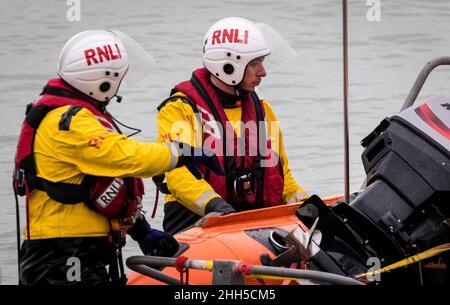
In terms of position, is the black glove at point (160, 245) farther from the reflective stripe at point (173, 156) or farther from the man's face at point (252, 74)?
the man's face at point (252, 74)

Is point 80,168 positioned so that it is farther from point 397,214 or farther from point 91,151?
point 397,214

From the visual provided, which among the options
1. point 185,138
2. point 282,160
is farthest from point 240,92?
point 185,138

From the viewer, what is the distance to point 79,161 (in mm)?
5629

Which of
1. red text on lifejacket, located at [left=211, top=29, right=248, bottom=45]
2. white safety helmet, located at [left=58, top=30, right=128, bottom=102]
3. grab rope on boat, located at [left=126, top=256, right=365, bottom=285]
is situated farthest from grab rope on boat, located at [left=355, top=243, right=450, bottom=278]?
red text on lifejacket, located at [left=211, top=29, right=248, bottom=45]

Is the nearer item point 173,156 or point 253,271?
point 253,271

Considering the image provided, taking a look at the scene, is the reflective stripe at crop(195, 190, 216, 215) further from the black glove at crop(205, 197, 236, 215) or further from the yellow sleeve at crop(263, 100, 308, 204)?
the yellow sleeve at crop(263, 100, 308, 204)

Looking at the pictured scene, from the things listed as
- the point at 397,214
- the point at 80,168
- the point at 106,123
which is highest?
the point at 106,123

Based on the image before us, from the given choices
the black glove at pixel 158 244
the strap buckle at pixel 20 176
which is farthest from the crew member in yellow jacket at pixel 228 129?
the strap buckle at pixel 20 176

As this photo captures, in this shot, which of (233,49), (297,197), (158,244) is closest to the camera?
(158,244)

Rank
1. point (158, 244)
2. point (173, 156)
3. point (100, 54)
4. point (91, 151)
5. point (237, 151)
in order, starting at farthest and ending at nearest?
point (237, 151) → point (158, 244) → point (100, 54) → point (173, 156) → point (91, 151)

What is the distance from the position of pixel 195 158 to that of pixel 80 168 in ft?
1.87
